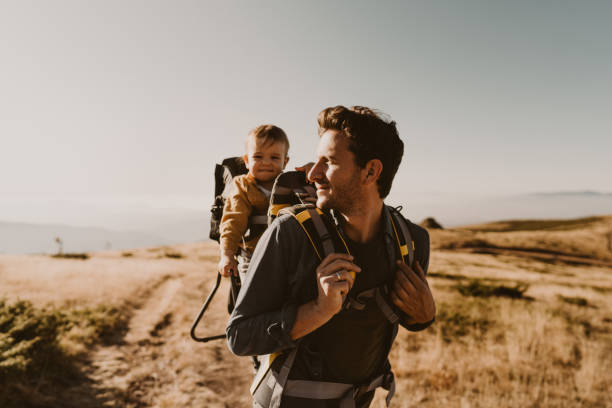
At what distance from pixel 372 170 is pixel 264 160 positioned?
156cm

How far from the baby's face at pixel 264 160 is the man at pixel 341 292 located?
124 cm

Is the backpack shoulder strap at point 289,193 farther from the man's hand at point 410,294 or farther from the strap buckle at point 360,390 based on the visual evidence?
the strap buckle at point 360,390

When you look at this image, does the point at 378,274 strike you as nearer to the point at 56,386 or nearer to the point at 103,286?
the point at 56,386

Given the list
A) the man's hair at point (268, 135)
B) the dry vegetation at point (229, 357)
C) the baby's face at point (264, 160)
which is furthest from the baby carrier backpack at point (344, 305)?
the dry vegetation at point (229, 357)

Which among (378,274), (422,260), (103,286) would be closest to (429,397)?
(422,260)

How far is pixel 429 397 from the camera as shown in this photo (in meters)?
5.74

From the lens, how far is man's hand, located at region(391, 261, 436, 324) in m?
1.90

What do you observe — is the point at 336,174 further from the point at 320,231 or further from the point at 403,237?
the point at 403,237

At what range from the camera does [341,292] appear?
170cm

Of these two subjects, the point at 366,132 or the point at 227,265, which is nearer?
the point at 366,132

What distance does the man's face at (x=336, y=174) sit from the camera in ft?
6.18

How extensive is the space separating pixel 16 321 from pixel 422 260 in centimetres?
845

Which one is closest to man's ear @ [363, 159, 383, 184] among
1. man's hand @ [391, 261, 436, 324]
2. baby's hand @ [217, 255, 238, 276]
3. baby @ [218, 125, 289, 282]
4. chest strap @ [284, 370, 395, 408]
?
man's hand @ [391, 261, 436, 324]

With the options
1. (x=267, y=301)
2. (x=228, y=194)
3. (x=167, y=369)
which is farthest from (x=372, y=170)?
(x=167, y=369)
